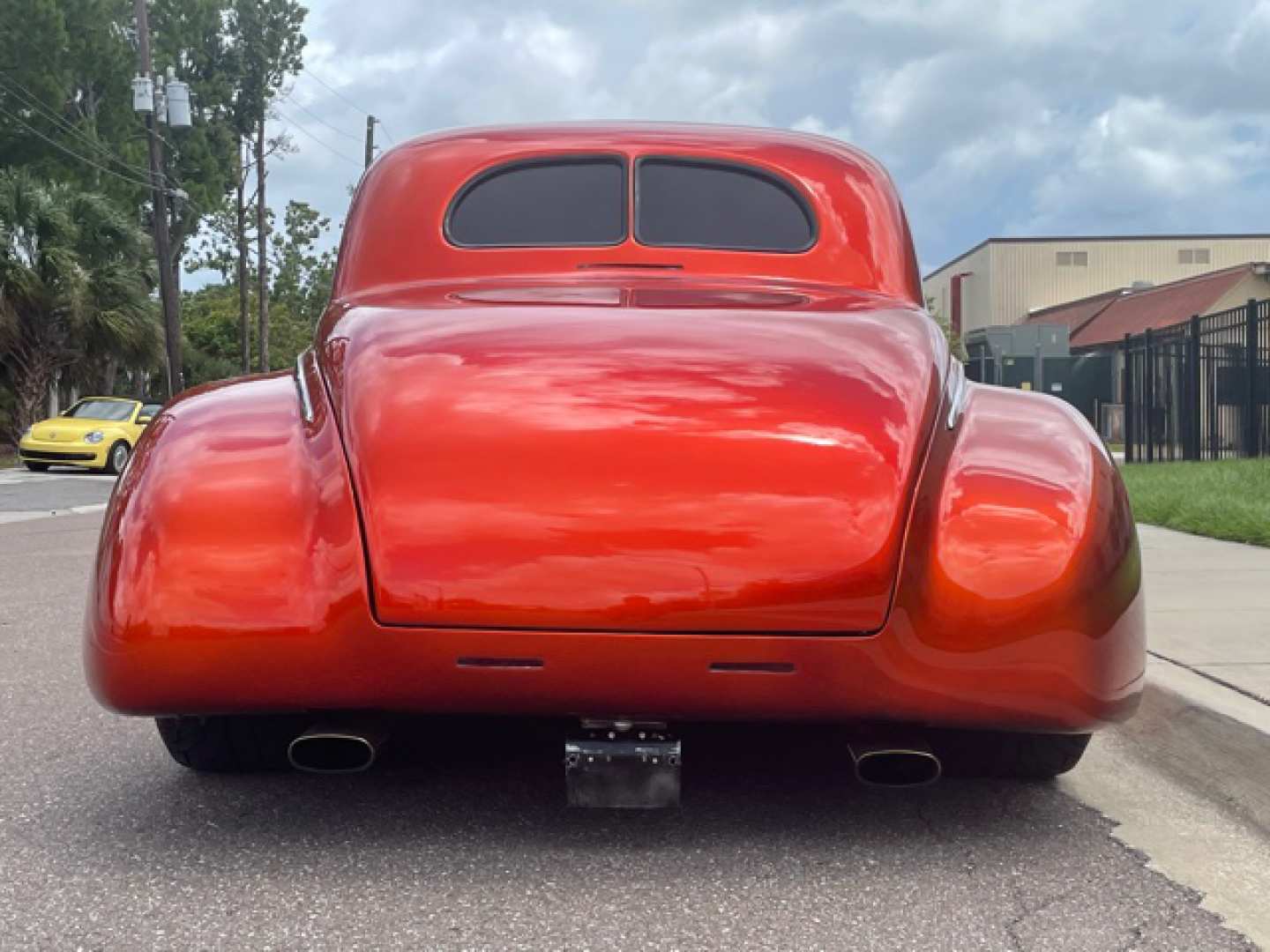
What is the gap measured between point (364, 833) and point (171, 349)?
2553 cm

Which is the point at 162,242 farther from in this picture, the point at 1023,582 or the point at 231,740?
the point at 1023,582

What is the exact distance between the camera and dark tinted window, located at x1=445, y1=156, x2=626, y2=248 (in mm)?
4148

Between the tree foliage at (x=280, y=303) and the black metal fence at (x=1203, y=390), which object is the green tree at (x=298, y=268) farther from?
the black metal fence at (x=1203, y=390)

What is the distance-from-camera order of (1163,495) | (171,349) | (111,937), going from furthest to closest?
(171,349) < (1163,495) < (111,937)

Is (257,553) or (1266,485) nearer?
(257,553)

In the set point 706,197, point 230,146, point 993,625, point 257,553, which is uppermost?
point 230,146

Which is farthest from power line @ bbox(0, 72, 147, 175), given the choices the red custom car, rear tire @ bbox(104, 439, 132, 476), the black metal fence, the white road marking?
the red custom car

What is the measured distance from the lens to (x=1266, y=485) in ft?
36.5

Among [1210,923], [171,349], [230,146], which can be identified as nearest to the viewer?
[1210,923]

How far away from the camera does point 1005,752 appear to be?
3.28 meters

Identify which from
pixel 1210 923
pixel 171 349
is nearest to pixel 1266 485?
pixel 1210 923

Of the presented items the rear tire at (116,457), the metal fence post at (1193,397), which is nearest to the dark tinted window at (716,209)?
the metal fence post at (1193,397)

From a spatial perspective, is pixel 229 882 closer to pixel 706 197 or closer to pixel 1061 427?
pixel 1061 427

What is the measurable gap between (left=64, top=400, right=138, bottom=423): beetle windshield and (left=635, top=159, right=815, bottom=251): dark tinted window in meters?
21.0
